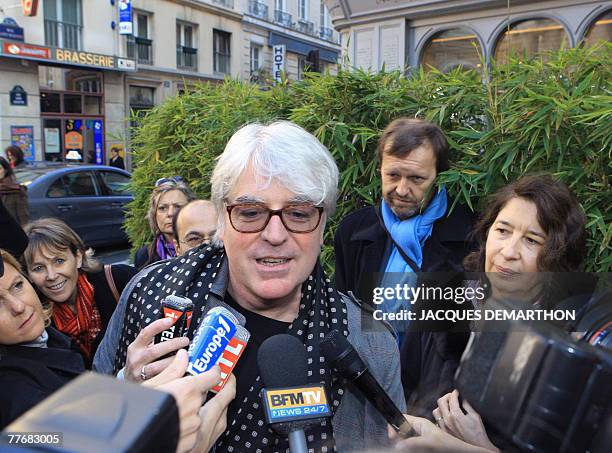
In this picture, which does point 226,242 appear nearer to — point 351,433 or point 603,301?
point 351,433

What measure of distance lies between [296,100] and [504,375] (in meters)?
3.61

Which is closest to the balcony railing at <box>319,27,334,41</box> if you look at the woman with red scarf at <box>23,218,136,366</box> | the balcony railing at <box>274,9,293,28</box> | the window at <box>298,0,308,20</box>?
the window at <box>298,0,308,20</box>

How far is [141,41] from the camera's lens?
2236 centimetres

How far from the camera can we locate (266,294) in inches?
61.9

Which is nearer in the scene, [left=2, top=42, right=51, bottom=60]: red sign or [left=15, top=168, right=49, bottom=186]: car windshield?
[left=15, top=168, right=49, bottom=186]: car windshield

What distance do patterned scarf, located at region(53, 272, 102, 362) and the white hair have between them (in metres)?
1.53

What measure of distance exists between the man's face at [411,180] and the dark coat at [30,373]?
1.51m

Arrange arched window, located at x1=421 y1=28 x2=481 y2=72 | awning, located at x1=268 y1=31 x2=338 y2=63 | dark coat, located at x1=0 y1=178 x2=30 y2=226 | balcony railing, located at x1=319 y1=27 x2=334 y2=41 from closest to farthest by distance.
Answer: dark coat, located at x1=0 y1=178 x2=30 y2=226 < arched window, located at x1=421 y1=28 x2=481 y2=72 < awning, located at x1=268 y1=31 x2=338 y2=63 < balcony railing, located at x1=319 y1=27 x2=334 y2=41

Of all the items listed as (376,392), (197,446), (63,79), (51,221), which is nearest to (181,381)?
(197,446)

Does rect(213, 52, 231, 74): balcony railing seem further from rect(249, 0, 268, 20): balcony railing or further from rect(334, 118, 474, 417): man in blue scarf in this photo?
rect(334, 118, 474, 417): man in blue scarf

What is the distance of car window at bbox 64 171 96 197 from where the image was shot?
30.0 ft

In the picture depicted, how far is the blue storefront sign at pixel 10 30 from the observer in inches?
678

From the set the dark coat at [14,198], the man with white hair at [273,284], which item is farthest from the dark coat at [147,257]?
the dark coat at [14,198]

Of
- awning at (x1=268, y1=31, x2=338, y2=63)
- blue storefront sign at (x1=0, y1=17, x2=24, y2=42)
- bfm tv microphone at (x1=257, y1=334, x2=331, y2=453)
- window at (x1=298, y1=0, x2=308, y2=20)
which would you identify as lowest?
bfm tv microphone at (x1=257, y1=334, x2=331, y2=453)
